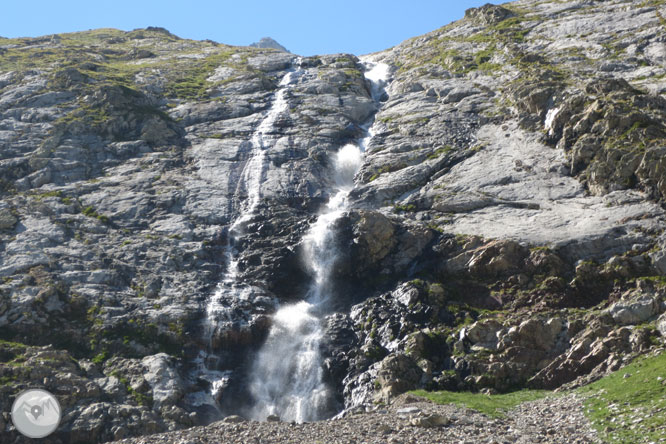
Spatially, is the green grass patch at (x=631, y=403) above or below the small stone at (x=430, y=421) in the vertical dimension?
below

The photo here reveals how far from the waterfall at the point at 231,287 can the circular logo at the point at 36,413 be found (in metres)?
7.21

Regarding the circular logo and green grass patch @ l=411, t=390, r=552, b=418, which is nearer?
green grass patch @ l=411, t=390, r=552, b=418

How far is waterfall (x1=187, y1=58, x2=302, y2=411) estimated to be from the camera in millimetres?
35031

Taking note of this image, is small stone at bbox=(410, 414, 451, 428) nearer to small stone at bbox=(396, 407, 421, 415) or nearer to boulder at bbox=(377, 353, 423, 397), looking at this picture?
small stone at bbox=(396, 407, 421, 415)

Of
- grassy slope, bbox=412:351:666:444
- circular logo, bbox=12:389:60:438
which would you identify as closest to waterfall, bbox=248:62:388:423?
grassy slope, bbox=412:351:666:444

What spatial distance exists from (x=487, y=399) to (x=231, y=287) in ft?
68.3

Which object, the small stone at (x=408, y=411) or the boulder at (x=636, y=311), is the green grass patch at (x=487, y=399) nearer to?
the small stone at (x=408, y=411)

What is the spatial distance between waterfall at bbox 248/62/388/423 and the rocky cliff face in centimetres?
85

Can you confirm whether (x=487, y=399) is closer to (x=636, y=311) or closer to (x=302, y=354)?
(x=636, y=311)

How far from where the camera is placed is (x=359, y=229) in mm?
44062

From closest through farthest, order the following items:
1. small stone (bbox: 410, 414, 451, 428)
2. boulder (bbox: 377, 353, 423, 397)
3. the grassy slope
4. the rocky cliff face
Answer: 1. the grassy slope
2. small stone (bbox: 410, 414, 451, 428)
3. boulder (bbox: 377, 353, 423, 397)
4. the rocky cliff face

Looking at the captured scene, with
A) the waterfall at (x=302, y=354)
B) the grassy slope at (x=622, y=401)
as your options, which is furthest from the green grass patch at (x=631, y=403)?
the waterfall at (x=302, y=354)

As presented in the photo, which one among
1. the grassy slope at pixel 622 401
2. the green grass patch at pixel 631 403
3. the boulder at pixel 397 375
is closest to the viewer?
the green grass patch at pixel 631 403

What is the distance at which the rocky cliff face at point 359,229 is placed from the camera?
104 feet
